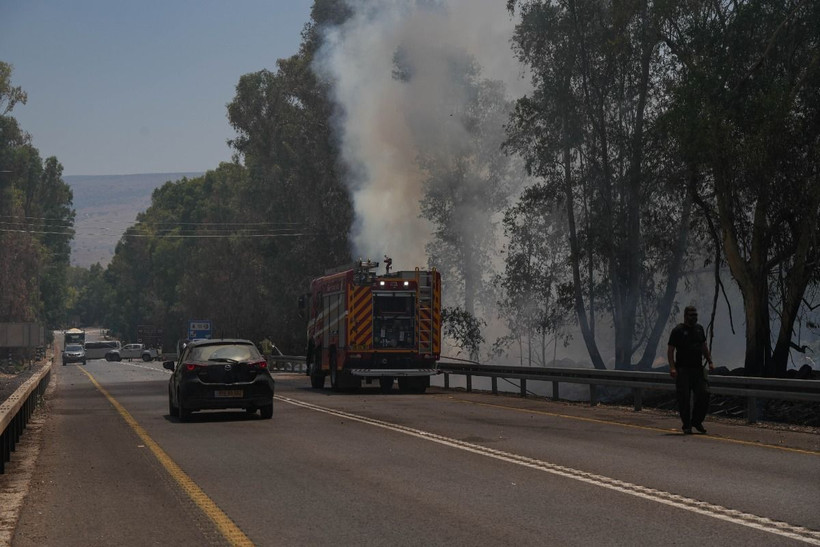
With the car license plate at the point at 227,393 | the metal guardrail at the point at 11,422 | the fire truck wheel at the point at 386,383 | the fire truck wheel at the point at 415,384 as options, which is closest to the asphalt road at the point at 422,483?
the metal guardrail at the point at 11,422

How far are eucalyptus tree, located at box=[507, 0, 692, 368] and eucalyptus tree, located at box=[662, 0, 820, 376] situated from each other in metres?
8.21

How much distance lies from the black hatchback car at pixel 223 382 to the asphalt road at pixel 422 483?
44 centimetres

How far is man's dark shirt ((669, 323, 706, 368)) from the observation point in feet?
57.4

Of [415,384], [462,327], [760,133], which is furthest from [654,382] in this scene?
[462,327]

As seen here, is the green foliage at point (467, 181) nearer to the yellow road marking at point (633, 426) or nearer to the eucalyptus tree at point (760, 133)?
the eucalyptus tree at point (760, 133)

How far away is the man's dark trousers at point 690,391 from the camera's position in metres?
17.5

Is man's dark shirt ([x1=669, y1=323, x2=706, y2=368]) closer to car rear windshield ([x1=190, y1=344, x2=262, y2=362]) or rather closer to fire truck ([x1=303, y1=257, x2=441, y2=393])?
car rear windshield ([x1=190, y1=344, x2=262, y2=362])

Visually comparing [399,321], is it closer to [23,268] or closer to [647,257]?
Answer: [647,257]

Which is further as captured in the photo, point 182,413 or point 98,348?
point 98,348

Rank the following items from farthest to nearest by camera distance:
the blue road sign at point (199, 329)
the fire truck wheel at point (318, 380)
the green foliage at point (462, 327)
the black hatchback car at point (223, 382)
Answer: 1. the blue road sign at point (199, 329)
2. the green foliage at point (462, 327)
3. the fire truck wheel at point (318, 380)
4. the black hatchback car at point (223, 382)

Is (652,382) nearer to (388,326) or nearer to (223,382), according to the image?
(223,382)

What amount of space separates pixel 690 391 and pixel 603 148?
1054 inches

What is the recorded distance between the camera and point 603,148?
4344 centimetres

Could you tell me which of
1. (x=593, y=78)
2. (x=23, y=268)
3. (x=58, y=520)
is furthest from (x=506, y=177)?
(x=58, y=520)
